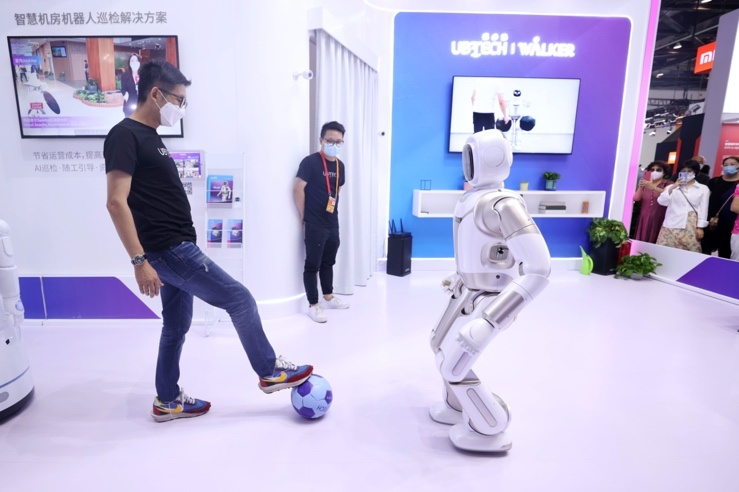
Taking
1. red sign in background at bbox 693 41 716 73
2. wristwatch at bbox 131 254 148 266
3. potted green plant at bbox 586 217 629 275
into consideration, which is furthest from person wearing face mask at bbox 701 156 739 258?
wristwatch at bbox 131 254 148 266

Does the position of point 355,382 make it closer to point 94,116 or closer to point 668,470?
point 668,470

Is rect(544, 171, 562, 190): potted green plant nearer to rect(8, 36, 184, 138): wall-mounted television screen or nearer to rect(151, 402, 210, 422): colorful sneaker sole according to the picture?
rect(8, 36, 184, 138): wall-mounted television screen

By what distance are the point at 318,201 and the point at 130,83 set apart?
1.57 meters

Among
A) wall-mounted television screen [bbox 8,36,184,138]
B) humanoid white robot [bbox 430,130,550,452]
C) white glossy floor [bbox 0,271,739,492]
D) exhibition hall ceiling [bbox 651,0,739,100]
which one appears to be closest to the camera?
humanoid white robot [bbox 430,130,550,452]

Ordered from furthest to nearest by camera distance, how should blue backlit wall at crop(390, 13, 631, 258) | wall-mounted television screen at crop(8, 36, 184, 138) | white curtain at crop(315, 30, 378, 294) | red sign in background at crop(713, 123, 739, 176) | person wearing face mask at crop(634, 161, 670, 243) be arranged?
1. red sign in background at crop(713, 123, 739, 176)
2. person wearing face mask at crop(634, 161, 670, 243)
3. blue backlit wall at crop(390, 13, 631, 258)
4. white curtain at crop(315, 30, 378, 294)
5. wall-mounted television screen at crop(8, 36, 184, 138)

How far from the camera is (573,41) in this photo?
4781 millimetres

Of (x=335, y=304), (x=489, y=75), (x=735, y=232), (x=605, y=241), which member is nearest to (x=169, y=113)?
(x=335, y=304)

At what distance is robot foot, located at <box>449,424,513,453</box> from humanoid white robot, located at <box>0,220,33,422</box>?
2.12 metres

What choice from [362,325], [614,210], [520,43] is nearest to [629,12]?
[520,43]

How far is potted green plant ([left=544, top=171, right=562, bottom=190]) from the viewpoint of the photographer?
490cm

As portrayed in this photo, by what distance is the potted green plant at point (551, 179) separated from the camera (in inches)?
193

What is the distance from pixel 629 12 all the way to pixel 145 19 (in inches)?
205

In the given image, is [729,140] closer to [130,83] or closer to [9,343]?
[130,83]

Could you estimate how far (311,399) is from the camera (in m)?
1.87
